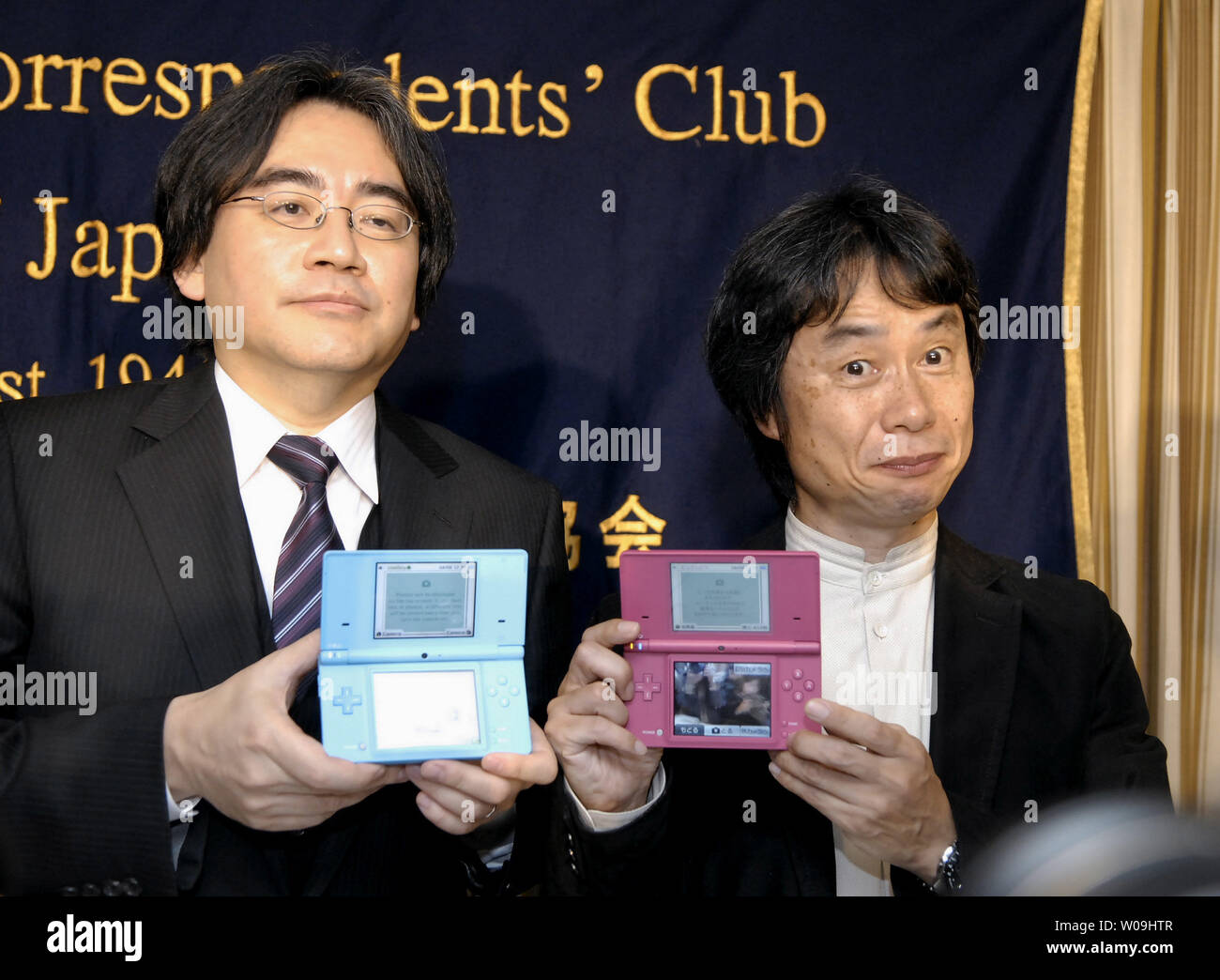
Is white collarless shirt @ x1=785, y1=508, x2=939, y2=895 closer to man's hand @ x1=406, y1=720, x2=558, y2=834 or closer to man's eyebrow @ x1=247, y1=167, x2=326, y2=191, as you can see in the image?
man's hand @ x1=406, y1=720, x2=558, y2=834

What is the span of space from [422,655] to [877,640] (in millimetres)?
677

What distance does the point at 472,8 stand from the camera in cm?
215

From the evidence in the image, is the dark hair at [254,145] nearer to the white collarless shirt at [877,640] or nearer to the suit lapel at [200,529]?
the suit lapel at [200,529]

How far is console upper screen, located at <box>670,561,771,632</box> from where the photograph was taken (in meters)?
1.42

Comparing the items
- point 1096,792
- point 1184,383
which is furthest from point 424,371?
point 1184,383

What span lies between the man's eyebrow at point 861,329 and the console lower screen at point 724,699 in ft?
1.58

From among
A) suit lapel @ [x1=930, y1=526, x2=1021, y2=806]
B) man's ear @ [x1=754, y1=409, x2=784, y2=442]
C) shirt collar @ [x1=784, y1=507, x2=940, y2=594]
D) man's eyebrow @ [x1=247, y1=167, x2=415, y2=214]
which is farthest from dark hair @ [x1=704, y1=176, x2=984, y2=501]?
man's eyebrow @ [x1=247, y1=167, x2=415, y2=214]

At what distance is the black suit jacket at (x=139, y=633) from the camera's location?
1.37 metres

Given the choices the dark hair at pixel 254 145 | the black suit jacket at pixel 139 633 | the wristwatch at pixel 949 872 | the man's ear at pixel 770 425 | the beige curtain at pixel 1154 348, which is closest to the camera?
the black suit jacket at pixel 139 633

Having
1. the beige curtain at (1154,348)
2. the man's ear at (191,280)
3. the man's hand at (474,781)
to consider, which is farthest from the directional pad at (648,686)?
the beige curtain at (1154,348)

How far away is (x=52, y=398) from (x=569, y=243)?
0.98 meters

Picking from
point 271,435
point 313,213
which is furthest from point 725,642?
point 313,213

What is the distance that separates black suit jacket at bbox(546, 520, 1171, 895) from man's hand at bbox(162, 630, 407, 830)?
38 centimetres

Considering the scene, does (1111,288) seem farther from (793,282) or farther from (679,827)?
(679,827)
